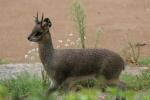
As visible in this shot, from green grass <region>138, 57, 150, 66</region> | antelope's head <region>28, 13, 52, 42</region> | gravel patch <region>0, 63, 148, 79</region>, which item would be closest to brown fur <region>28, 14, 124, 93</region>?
antelope's head <region>28, 13, 52, 42</region>

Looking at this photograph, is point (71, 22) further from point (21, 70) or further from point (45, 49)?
point (45, 49)

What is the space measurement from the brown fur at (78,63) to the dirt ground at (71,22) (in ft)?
15.7

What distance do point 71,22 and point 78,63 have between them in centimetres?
784

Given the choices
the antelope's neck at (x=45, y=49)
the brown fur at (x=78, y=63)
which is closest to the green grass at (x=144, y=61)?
the brown fur at (x=78, y=63)

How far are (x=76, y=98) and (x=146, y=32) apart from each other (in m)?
11.8

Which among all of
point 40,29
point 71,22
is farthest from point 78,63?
point 71,22

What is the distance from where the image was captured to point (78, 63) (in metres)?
7.42

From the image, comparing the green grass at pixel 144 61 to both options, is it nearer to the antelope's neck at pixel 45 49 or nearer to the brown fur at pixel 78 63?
the brown fur at pixel 78 63

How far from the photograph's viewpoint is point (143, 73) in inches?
342

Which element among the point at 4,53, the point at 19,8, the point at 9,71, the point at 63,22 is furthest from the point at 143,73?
the point at 19,8

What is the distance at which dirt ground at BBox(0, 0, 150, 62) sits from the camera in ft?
44.9

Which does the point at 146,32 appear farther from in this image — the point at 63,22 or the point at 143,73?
the point at 143,73

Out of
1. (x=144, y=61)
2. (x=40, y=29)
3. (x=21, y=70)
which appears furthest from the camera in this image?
(x=144, y=61)

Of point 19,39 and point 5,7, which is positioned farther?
point 5,7
